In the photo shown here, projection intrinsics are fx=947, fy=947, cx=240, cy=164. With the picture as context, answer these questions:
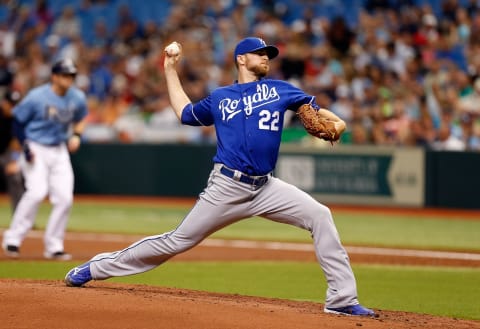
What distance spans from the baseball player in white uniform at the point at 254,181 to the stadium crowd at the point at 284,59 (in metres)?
11.6

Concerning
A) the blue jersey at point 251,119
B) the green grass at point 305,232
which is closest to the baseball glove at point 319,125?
the blue jersey at point 251,119

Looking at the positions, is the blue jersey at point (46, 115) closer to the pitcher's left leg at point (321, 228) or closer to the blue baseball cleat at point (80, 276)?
the blue baseball cleat at point (80, 276)

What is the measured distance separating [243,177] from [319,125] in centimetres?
68

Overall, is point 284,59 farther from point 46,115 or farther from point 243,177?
point 243,177

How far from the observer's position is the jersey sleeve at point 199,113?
7031mm

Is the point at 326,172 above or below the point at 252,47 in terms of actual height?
below

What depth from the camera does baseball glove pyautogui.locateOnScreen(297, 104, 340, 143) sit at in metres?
6.68

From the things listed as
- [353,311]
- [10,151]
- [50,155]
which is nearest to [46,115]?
[50,155]

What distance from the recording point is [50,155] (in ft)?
36.0

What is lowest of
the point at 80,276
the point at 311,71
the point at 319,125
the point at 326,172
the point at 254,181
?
the point at 80,276

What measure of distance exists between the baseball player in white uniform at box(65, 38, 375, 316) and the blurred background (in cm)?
1147


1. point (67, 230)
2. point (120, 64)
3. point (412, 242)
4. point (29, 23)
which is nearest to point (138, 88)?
point (120, 64)

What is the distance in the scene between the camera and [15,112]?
11156mm

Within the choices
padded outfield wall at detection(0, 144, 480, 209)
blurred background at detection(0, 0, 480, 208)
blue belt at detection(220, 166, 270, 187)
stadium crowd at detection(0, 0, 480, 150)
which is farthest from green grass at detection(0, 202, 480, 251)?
blue belt at detection(220, 166, 270, 187)
